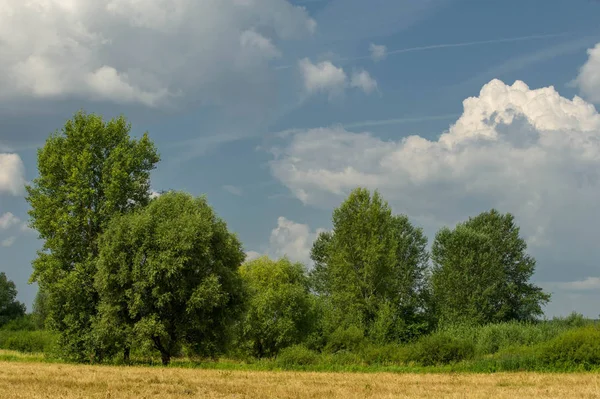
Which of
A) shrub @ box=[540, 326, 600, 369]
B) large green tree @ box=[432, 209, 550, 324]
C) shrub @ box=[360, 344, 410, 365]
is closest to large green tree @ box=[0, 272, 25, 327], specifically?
large green tree @ box=[432, 209, 550, 324]

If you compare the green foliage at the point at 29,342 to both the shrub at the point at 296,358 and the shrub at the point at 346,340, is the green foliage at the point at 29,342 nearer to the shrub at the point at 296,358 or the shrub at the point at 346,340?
the shrub at the point at 346,340

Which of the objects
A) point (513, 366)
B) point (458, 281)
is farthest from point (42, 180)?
point (458, 281)

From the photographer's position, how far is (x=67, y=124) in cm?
5162

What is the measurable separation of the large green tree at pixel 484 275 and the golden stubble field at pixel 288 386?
4528 cm

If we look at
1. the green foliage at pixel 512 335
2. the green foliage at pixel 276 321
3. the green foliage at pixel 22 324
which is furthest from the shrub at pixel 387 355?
the green foliage at pixel 22 324

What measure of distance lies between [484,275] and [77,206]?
53.0 m

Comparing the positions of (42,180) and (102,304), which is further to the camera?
(42,180)

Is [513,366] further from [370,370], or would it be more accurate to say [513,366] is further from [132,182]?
[132,182]

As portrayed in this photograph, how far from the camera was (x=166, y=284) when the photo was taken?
45.4 metres

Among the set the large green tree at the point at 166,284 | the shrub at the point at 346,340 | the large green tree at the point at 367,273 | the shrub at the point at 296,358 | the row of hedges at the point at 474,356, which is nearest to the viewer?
the row of hedges at the point at 474,356

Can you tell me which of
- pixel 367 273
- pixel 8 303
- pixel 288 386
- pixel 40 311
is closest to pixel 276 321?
pixel 367 273

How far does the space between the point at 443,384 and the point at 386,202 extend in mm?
42041

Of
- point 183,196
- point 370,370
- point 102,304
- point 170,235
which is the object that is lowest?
point 370,370

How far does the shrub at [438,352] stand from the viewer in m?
44.7
